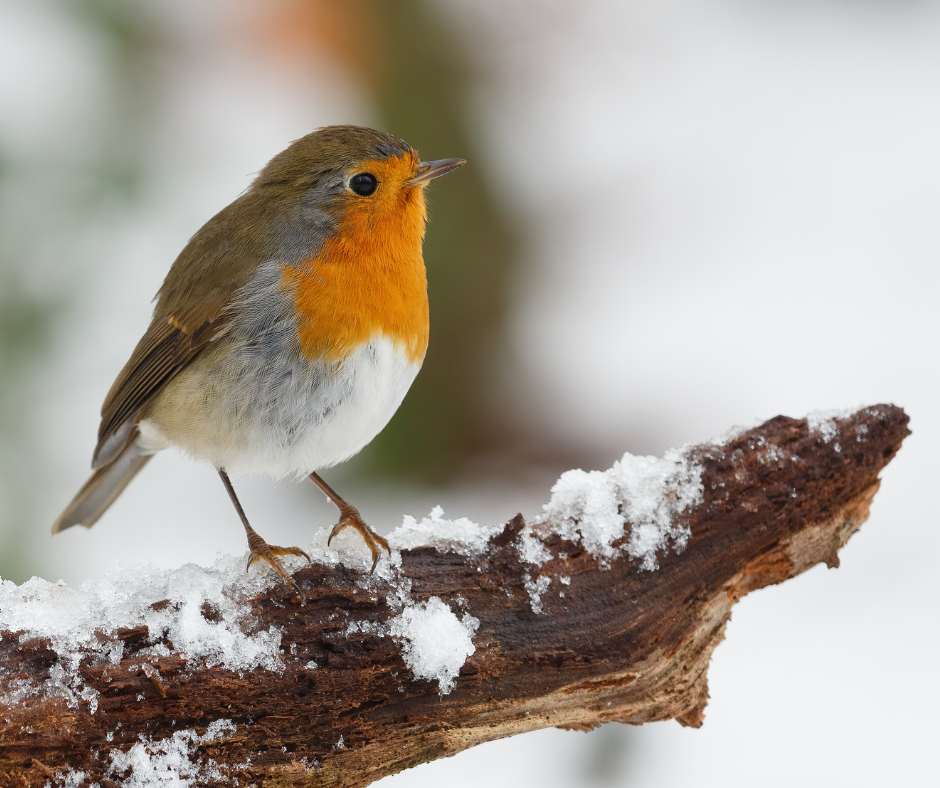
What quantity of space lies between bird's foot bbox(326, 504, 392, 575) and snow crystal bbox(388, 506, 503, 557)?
1.4 inches

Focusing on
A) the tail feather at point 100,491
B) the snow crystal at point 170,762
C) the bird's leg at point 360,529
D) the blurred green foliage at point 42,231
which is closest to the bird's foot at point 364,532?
the bird's leg at point 360,529

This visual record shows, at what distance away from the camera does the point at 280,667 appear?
1801 millimetres

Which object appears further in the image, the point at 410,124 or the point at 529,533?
the point at 410,124

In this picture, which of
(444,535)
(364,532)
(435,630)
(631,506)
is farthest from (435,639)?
(631,506)

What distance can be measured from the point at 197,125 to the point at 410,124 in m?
1.01

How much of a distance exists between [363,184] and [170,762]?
Result: 144 cm

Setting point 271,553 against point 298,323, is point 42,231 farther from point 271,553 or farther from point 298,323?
point 271,553

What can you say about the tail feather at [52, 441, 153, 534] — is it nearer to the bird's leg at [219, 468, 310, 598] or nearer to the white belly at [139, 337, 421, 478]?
the white belly at [139, 337, 421, 478]

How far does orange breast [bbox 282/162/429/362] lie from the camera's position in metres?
2.14

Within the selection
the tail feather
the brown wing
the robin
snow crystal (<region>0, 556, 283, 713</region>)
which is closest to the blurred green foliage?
the tail feather

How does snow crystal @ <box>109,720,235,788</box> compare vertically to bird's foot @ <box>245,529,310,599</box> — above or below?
below

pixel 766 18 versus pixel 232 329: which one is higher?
pixel 766 18

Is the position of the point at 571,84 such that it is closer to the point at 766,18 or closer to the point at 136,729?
the point at 766,18

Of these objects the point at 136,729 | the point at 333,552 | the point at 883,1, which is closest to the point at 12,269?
the point at 333,552
